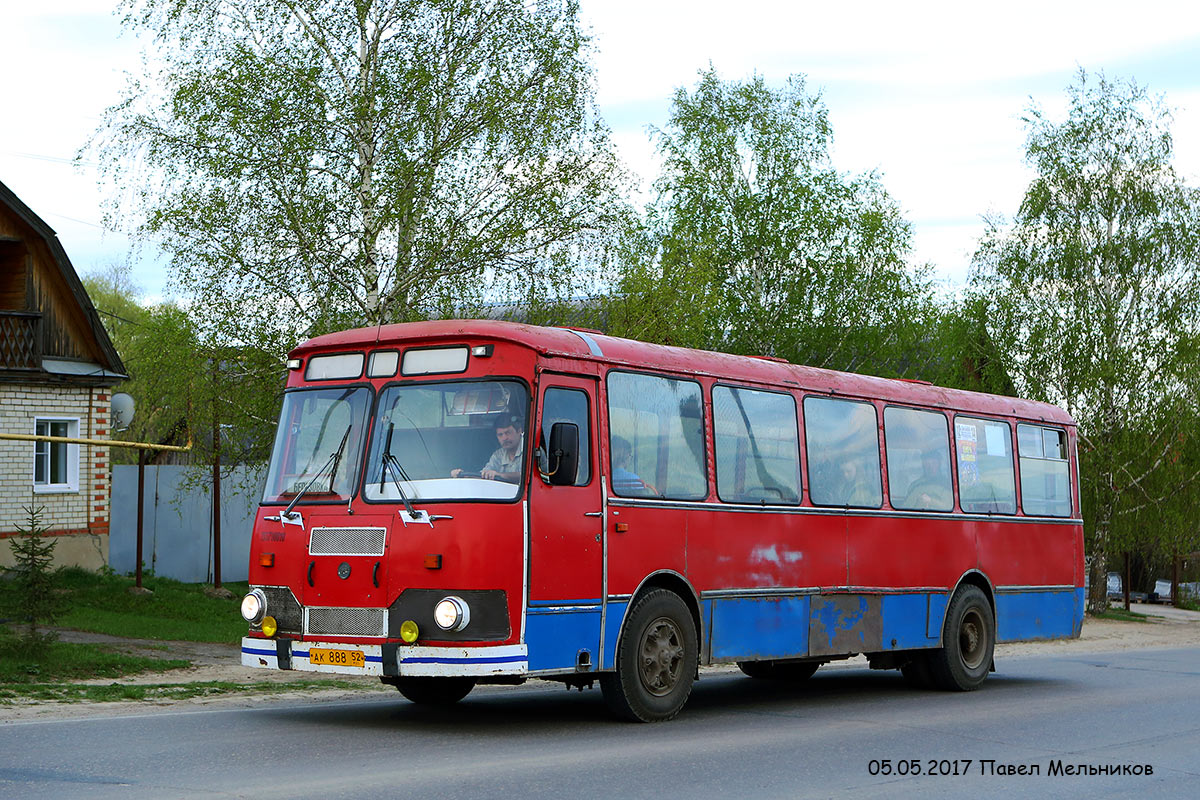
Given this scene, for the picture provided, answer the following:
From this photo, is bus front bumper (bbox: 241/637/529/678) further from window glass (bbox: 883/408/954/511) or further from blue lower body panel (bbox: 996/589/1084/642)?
blue lower body panel (bbox: 996/589/1084/642)

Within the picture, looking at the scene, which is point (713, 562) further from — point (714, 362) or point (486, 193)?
point (486, 193)

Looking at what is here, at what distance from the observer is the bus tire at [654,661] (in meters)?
11.6

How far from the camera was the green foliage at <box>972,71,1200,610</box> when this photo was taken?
36.1 metres

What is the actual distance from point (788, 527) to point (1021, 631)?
4.96m

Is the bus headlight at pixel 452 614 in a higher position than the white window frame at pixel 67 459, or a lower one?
lower

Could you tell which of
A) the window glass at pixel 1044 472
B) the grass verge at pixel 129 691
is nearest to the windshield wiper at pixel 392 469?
the grass verge at pixel 129 691

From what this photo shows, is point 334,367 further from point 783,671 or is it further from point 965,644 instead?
A: point 965,644

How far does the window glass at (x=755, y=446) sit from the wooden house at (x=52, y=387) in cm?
1899

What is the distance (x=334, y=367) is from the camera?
39.0ft

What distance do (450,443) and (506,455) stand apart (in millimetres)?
458

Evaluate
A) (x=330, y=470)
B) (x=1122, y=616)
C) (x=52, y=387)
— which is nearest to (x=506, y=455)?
(x=330, y=470)

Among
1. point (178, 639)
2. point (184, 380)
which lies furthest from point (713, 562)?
point (184, 380)

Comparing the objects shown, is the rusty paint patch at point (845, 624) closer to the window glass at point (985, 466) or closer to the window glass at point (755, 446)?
the window glass at point (755, 446)

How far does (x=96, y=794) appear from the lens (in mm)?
7824
